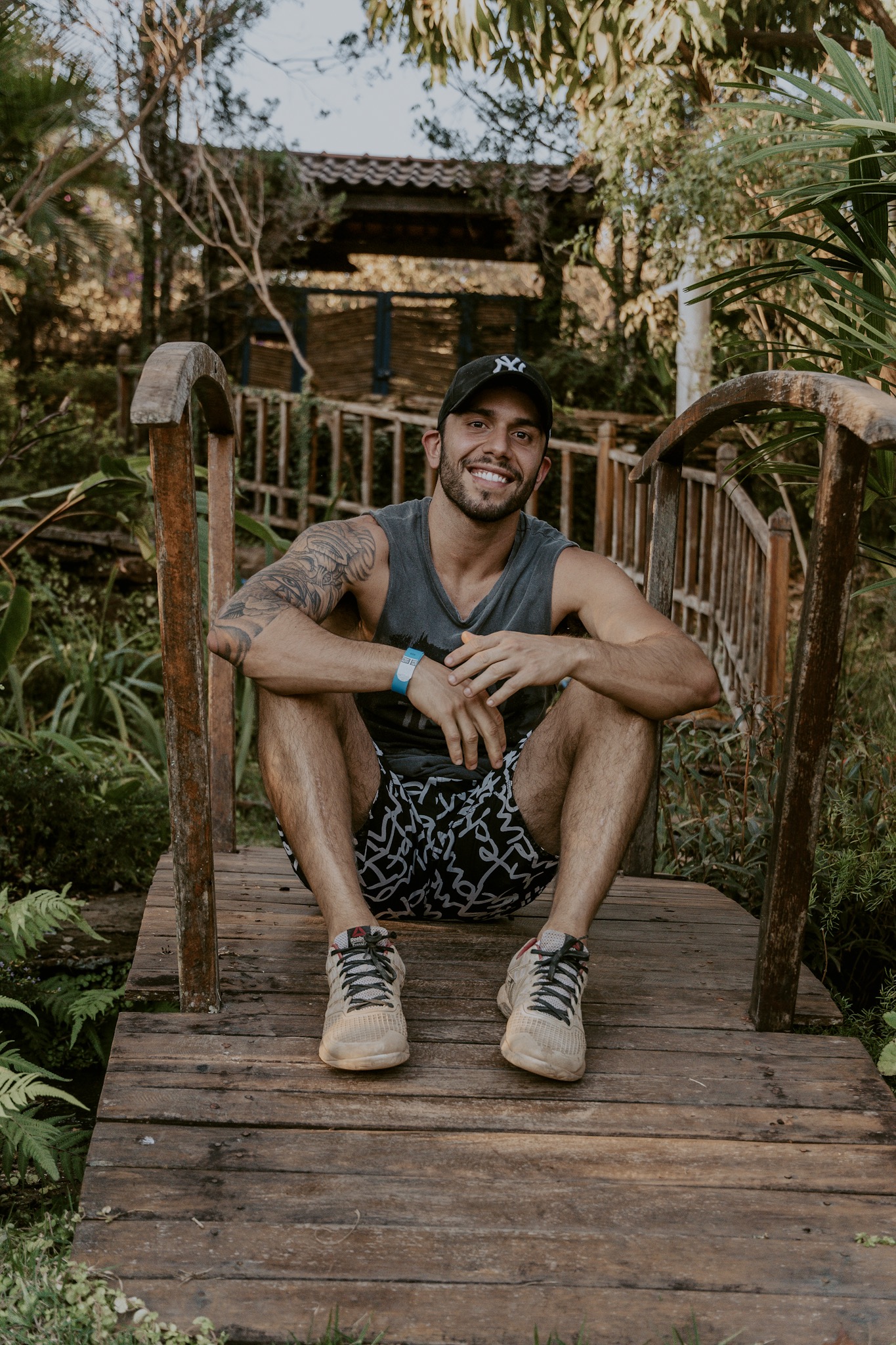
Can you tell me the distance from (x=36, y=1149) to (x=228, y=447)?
171cm

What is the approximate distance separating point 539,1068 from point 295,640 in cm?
90

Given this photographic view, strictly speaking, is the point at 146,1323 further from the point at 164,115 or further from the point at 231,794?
the point at 164,115

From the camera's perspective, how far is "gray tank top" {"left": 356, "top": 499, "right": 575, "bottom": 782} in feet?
8.54

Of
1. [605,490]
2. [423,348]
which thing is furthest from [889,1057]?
[423,348]

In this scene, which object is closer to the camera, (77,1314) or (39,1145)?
(77,1314)

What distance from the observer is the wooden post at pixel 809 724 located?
195 centimetres

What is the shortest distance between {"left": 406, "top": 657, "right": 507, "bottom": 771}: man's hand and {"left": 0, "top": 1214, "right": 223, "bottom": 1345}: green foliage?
992 mm

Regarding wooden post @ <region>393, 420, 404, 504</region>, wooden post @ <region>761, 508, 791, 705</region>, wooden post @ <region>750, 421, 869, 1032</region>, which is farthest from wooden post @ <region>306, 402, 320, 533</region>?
wooden post @ <region>750, 421, 869, 1032</region>

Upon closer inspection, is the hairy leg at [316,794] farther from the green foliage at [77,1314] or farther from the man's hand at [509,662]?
the green foliage at [77,1314]

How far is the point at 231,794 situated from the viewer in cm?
304

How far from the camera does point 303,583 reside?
2.44 meters

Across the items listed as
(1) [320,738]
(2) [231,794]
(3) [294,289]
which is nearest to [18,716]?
(2) [231,794]

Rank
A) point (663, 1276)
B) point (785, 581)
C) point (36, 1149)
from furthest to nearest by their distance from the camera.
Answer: point (785, 581) → point (36, 1149) → point (663, 1276)

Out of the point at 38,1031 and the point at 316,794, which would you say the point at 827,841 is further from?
the point at 38,1031
